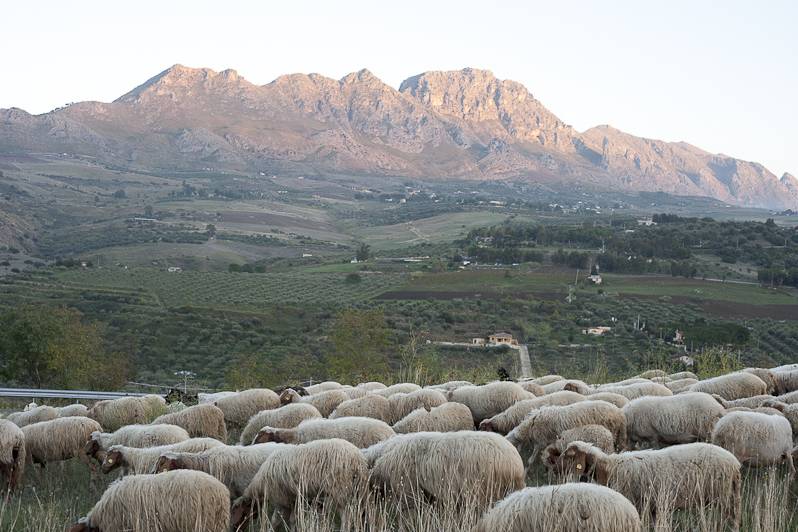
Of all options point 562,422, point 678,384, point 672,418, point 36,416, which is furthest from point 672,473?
point 36,416

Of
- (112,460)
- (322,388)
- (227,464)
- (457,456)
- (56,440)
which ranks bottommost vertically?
(322,388)

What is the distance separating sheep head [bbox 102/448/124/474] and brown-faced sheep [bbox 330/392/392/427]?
4045mm

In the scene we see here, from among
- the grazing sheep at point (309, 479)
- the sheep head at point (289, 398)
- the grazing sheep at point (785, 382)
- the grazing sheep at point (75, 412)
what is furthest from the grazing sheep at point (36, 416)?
the grazing sheep at point (785, 382)

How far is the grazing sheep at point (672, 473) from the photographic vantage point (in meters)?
8.72

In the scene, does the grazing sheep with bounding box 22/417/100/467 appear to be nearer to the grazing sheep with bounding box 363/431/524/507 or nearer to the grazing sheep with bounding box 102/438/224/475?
the grazing sheep with bounding box 102/438/224/475

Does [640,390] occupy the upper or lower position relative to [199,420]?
upper

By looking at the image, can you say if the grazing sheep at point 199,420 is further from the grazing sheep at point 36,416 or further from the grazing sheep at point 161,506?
the grazing sheep at point 161,506

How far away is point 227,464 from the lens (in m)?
10.1

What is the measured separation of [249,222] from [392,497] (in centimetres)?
16727

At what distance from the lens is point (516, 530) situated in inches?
274

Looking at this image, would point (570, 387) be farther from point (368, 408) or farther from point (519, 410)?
point (368, 408)

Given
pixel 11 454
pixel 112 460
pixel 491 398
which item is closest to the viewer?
pixel 112 460

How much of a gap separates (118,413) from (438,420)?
7.00m

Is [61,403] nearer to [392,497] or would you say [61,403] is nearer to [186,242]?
[392,497]
